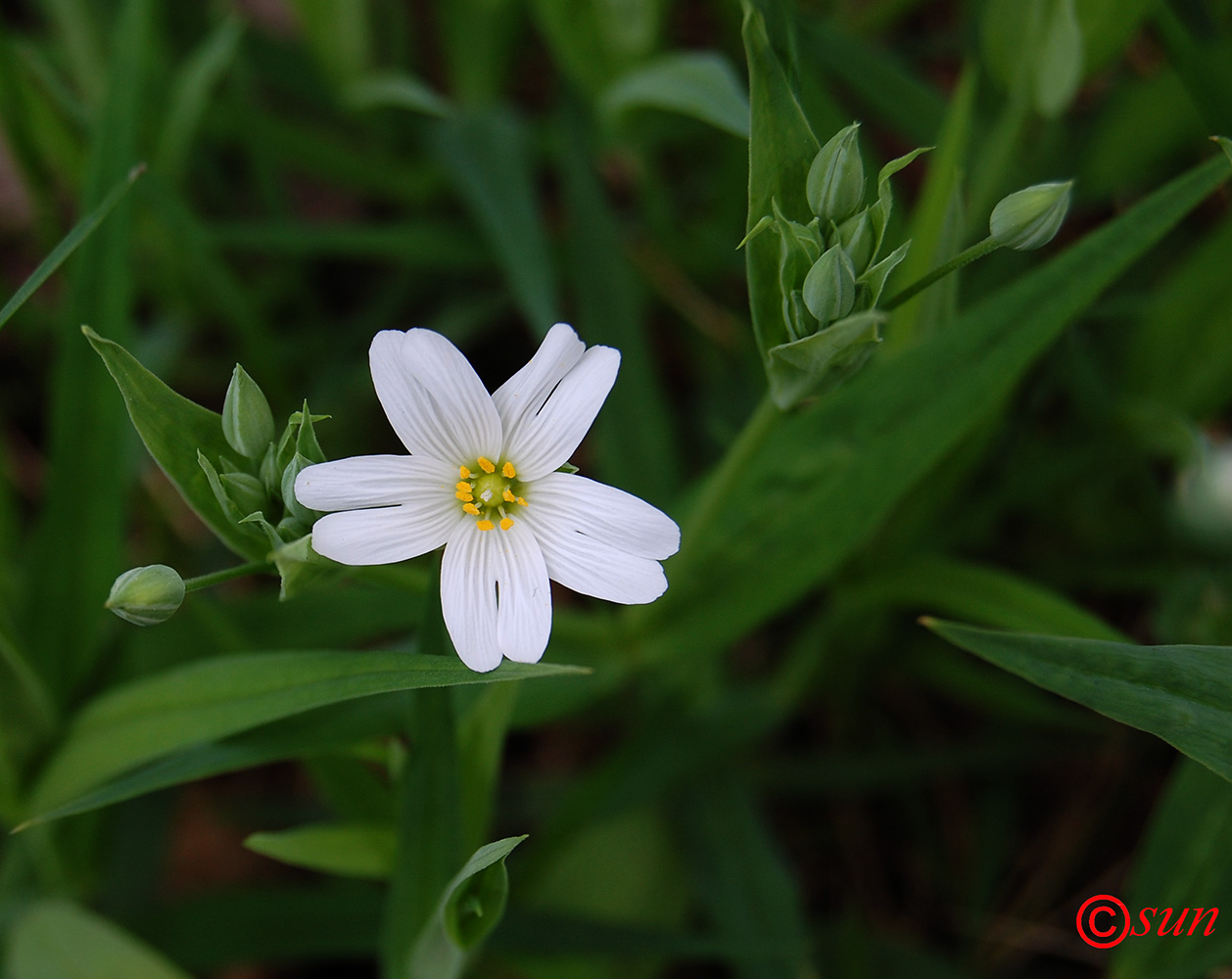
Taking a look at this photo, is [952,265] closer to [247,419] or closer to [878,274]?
[878,274]

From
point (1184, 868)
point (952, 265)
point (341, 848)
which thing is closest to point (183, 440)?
point (341, 848)

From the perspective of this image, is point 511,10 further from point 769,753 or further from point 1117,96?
point 769,753

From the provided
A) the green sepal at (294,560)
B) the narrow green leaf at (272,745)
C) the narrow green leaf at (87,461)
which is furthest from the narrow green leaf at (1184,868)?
the narrow green leaf at (87,461)

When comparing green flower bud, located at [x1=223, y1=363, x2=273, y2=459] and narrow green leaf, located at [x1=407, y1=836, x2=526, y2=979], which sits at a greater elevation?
green flower bud, located at [x1=223, y1=363, x2=273, y2=459]

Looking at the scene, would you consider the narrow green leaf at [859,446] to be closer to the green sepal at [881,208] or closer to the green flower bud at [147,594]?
the green sepal at [881,208]

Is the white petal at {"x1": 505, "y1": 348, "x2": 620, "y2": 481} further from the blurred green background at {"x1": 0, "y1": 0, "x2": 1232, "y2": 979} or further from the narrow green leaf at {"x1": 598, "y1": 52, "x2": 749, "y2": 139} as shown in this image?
the narrow green leaf at {"x1": 598, "y1": 52, "x2": 749, "y2": 139}

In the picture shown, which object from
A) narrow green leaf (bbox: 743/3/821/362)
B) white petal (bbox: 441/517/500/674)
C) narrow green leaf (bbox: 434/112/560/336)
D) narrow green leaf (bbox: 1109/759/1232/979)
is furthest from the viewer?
narrow green leaf (bbox: 434/112/560/336)

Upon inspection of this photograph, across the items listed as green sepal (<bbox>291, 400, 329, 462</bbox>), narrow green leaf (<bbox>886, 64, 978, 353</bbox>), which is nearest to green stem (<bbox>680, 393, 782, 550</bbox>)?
narrow green leaf (<bbox>886, 64, 978, 353</bbox>)
